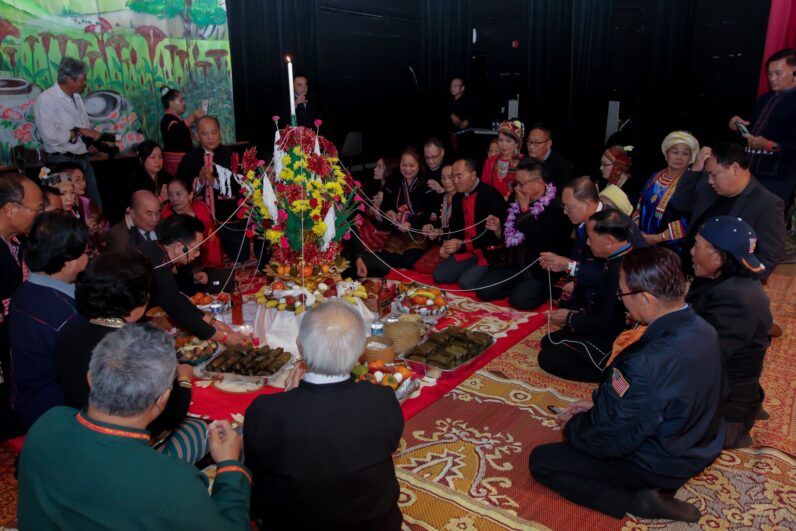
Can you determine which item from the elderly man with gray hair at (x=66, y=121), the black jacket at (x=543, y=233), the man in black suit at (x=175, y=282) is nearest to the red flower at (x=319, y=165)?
the man in black suit at (x=175, y=282)

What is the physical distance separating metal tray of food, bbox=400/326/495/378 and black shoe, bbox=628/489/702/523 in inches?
57.8

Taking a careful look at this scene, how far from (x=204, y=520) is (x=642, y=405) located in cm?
173

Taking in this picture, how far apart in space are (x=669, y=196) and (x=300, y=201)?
11.0 feet

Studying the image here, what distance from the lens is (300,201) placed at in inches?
147

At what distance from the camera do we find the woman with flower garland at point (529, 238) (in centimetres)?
520

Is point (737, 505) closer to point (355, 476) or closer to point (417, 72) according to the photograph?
point (355, 476)

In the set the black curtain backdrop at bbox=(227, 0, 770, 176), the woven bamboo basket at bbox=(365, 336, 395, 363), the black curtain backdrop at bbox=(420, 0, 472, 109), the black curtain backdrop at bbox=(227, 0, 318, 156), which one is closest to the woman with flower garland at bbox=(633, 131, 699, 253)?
the black curtain backdrop at bbox=(227, 0, 770, 176)

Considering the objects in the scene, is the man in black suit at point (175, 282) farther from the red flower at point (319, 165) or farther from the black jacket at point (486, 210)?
the black jacket at point (486, 210)

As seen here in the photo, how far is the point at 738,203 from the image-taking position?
171 inches

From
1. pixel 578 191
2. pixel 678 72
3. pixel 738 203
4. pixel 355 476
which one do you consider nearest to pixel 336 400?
pixel 355 476

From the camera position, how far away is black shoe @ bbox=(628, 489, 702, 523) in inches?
103

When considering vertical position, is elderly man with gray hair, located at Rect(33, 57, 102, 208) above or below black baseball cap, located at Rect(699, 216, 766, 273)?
above

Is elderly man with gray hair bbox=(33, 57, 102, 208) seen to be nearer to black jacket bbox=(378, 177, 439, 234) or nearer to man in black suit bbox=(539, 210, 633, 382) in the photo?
black jacket bbox=(378, 177, 439, 234)

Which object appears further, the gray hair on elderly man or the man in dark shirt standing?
the man in dark shirt standing
